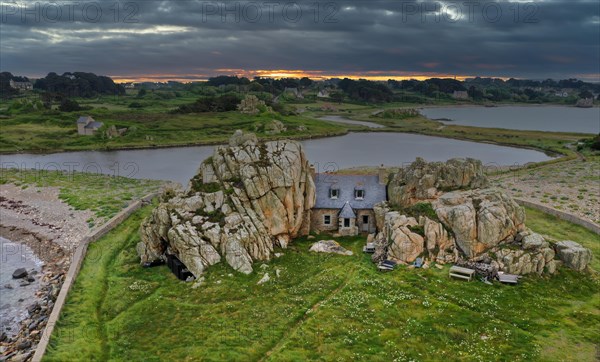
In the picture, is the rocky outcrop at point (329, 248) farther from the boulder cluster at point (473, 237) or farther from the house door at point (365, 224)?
the house door at point (365, 224)

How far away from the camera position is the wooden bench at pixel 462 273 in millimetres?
34344

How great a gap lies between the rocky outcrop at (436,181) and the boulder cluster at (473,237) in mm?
2209

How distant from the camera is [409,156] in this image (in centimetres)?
12031

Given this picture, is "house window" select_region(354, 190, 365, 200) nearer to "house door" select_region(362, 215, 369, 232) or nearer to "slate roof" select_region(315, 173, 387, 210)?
"slate roof" select_region(315, 173, 387, 210)

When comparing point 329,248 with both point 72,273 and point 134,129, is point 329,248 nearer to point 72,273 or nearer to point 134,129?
point 72,273

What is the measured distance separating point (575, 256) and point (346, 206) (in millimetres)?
21671

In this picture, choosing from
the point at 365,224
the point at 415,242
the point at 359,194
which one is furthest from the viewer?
the point at 359,194

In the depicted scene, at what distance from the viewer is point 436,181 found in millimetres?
44219

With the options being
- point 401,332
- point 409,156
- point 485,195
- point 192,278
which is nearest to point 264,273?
point 192,278

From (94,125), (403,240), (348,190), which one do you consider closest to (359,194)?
(348,190)

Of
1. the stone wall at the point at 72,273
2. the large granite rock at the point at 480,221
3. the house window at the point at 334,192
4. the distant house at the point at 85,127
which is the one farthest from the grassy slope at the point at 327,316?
the distant house at the point at 85,127

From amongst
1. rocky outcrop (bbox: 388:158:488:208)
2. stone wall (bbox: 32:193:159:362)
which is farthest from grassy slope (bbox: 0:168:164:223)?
rocky outcrop (bbox: 388:158:488:208)

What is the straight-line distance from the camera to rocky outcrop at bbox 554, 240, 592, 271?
35.8 m

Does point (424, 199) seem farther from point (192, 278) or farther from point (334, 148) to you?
point (334, 148)
